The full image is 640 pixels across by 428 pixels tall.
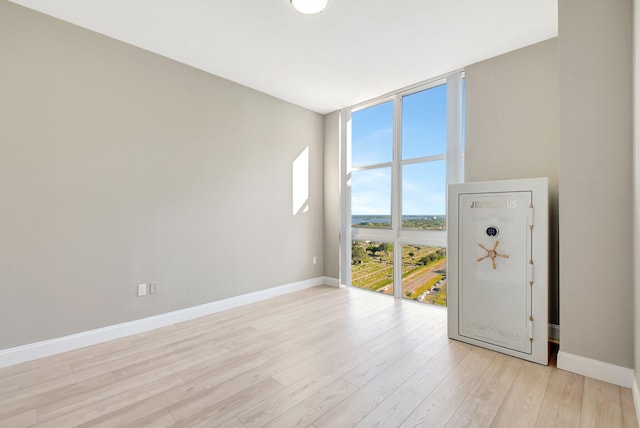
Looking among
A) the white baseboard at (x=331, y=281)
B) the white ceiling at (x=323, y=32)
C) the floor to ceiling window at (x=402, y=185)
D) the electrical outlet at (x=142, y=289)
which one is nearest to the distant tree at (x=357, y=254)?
the floor to ceiling window at (x=402, y=185)

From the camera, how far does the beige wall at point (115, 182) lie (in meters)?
2.39

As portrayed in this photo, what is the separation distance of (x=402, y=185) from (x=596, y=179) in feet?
7.21

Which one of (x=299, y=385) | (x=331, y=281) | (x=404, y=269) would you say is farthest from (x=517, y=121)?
(x=331, y=281)

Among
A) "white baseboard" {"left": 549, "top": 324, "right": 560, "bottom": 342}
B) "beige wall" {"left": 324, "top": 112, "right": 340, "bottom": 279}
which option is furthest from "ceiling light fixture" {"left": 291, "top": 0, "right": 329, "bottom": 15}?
"white baseboard" {"left": 549, "top": 324, "right": 560, "bottom": 342}

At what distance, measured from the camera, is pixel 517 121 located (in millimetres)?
3031

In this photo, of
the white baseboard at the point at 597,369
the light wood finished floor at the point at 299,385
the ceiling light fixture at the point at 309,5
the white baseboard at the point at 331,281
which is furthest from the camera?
the white baseboard at the point at 331,281

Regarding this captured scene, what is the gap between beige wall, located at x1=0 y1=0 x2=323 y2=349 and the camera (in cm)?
239

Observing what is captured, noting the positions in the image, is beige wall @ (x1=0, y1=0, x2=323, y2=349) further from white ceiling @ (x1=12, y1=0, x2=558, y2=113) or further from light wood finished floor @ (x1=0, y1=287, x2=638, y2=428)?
light wood finished floor @ (x1=0, y1=287, x2=638, y2=428)

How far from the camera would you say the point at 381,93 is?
13.6 ft

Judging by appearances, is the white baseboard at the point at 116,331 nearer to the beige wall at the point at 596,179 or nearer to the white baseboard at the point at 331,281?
the white baseboard at the point at 331,281

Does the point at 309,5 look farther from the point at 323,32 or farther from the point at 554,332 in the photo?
the point at 554,332

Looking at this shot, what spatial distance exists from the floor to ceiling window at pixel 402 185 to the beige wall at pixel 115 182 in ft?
4.75

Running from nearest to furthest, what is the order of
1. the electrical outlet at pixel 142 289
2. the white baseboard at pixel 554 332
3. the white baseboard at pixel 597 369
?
1. the white baseboard at pixel 597 369
2. the white baseboard at pixel 554 332
3. the electrical outlet at pixel 142 289

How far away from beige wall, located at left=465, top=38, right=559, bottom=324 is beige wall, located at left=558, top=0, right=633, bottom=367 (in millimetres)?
640
